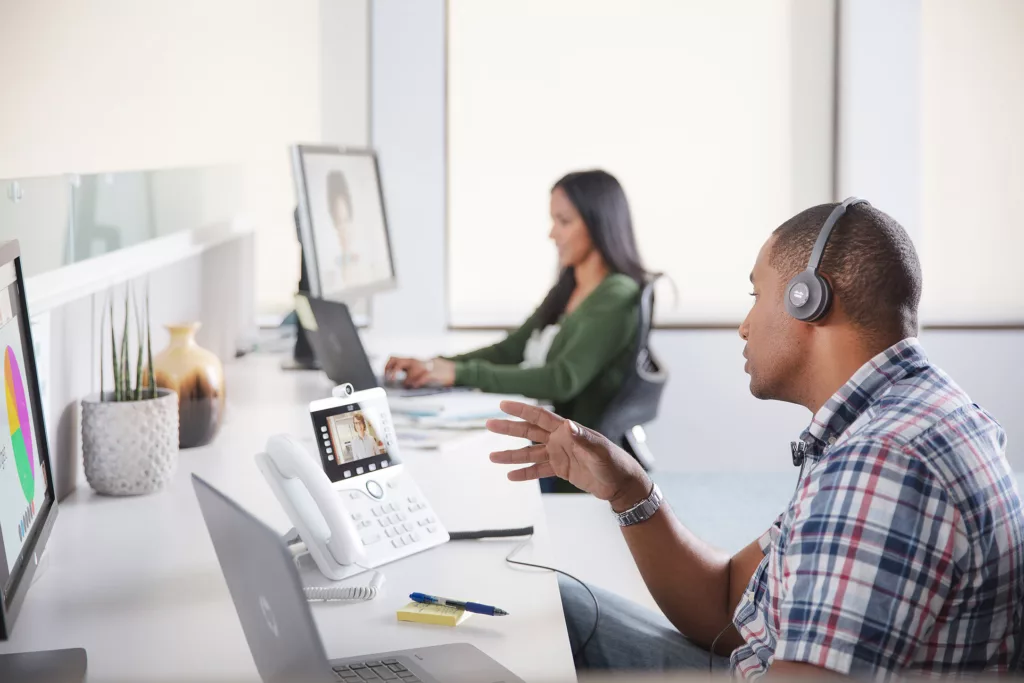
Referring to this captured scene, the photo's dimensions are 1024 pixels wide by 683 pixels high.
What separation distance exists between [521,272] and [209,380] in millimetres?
2619

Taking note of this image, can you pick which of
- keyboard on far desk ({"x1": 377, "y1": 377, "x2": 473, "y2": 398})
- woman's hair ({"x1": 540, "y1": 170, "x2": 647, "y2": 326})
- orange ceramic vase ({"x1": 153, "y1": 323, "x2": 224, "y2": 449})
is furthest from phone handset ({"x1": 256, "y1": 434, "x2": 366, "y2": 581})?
woman's hair ({"x1": 540, "y1": 170, "x2": 647, "y2": 326})

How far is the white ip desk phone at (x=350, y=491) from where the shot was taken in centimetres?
129

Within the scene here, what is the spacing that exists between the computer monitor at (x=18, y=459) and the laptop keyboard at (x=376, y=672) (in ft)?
1.09

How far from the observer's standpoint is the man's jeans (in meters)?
1.40

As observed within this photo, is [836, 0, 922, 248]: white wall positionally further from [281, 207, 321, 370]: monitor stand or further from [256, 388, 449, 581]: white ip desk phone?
[256, 388, 449, 581]: white ip desk phone

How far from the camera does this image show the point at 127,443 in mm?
1603

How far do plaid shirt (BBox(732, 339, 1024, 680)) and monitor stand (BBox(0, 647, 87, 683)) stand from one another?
0.67m

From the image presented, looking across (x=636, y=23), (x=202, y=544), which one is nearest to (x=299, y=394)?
(x=202, y=544)

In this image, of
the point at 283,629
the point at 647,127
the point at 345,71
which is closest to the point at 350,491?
the point at 283,629

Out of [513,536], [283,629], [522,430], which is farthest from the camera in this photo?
[513,536]

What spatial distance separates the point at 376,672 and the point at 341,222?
1.87 metres

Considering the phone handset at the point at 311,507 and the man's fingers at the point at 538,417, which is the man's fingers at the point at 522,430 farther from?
the phone handset at the point at 311,507

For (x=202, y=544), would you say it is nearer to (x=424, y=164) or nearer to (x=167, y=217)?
(x=167, y=217)

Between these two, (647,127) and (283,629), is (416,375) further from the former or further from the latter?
(647,127)
